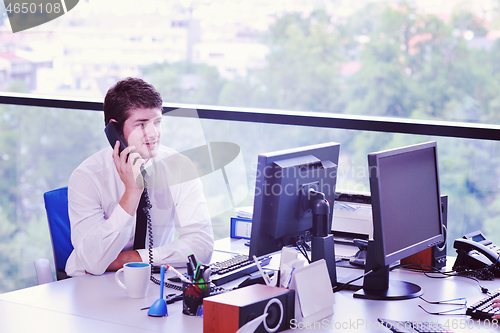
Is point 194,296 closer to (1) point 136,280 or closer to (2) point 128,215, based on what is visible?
(1) point 136,280

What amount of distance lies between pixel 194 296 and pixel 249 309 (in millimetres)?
251

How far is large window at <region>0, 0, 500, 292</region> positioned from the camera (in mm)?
3752

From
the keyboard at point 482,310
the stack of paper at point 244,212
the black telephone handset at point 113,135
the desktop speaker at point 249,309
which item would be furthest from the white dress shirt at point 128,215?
the keyboard at point 482,310

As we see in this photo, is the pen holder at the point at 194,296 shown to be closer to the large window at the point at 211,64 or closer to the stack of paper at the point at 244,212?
the stack of paper at the point at 244,212

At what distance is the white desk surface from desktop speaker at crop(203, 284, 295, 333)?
0.07m

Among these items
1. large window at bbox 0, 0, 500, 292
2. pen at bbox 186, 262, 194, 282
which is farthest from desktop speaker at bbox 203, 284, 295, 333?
large window at bbox 0, 0, 500, 292

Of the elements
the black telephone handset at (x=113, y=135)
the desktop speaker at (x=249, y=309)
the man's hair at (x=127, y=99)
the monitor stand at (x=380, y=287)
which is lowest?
the monitor stand at (x=380, y=287)

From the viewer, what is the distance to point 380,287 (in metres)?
1.64

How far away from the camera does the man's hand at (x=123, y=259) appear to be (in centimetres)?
183

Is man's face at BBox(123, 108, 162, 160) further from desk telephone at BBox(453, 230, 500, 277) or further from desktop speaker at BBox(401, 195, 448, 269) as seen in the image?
desk telephone at BBox(453, 230, 500, 277)

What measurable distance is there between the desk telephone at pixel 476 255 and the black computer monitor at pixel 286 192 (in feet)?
2.03

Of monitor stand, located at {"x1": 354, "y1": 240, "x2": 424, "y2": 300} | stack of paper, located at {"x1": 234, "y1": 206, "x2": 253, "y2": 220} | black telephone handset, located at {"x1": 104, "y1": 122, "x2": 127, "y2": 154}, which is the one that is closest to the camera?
monitor stand, located at {"x1": 354, "y1": 240, "x2": 424, "y2": 300}

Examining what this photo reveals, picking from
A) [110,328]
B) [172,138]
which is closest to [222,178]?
[172,138]

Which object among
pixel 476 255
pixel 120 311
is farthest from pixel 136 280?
pixel 476 255
